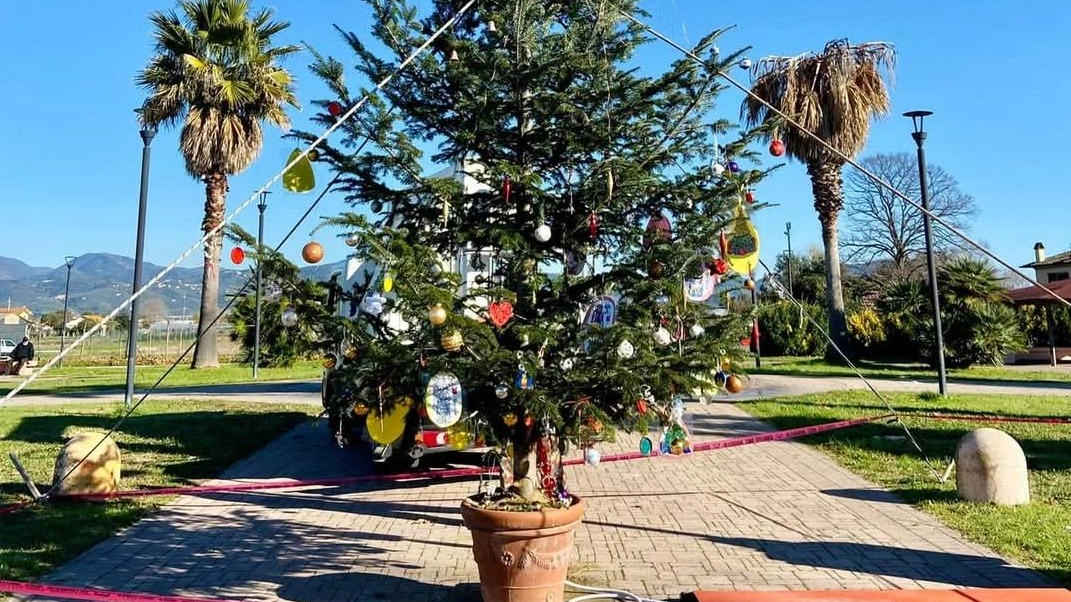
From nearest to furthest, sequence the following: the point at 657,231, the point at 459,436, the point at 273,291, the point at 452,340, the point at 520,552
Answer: the point at 452,340 < the point at 520,552 < the point at 273,291 < the point at 657,231 < the point at 459,436

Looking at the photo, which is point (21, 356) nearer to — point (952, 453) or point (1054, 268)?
point (952, 453)

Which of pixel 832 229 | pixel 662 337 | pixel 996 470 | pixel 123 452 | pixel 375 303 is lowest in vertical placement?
pixel 123 452

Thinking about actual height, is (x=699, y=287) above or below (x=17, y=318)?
below

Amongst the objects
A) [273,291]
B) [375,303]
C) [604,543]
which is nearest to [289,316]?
[273,291]

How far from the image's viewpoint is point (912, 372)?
66.4 feet

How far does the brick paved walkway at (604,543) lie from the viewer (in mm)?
4641

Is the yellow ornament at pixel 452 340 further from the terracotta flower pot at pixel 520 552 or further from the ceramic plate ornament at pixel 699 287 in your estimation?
the ceramic plate ornament at pixel 699 287

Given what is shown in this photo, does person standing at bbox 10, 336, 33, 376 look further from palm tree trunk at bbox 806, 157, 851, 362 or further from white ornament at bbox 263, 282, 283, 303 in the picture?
palm tree trunk at bbox 806, 157, 851, 362

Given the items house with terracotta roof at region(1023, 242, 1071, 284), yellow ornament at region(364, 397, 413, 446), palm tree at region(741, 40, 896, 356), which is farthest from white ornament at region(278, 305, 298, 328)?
house with terracotta roof at region(1023, 242, 1071, 284)

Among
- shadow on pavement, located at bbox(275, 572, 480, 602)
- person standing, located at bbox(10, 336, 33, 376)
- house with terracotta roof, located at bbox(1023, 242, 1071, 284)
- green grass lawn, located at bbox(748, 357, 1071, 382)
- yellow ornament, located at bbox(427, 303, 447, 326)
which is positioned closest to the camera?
yellow ornament, located at bbox(427, 303, 447, 326)

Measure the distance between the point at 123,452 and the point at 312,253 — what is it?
766cm

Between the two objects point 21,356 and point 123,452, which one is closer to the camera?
point 123,452

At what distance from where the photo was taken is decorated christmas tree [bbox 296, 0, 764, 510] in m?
Result: 4.04

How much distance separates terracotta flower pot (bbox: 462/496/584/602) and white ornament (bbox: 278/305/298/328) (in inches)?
64.8
